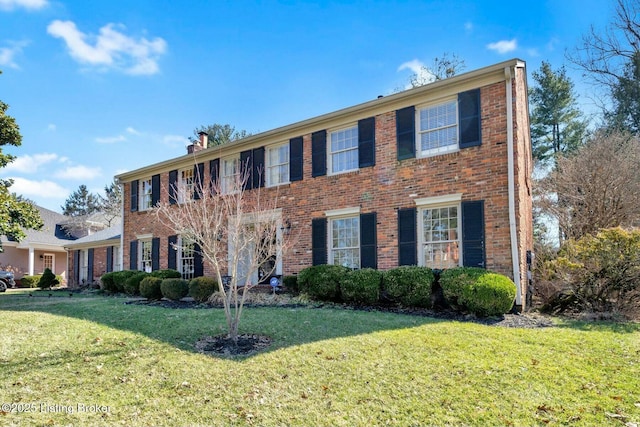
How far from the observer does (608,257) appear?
802cm

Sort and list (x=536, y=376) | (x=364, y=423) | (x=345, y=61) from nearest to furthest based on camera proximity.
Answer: (x=364, y=423) < (x=536, y=376) < (x=345, y=61)

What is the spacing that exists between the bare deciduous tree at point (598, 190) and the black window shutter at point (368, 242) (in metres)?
8.59

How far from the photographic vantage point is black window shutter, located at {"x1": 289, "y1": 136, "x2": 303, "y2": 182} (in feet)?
42.6

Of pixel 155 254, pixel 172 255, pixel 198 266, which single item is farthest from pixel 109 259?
pixel 198 266

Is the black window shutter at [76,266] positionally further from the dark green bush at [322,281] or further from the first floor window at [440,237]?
the first floor window at [440,237]

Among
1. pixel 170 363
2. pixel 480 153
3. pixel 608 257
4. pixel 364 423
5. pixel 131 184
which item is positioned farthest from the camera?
pixel 131 184

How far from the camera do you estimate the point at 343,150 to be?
12188 millimetres

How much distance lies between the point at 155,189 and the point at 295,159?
A: 7.50 metres

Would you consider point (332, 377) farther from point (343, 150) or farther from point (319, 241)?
point (343, 150)

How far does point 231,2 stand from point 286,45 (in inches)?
92.1

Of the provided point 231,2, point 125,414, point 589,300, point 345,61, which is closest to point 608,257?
point 589,300

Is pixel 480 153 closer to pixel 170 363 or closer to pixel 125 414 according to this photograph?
pixel 170 363

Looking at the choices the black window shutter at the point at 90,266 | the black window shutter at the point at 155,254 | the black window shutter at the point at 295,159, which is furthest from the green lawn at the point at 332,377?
the black window shutter at the point at 90,266

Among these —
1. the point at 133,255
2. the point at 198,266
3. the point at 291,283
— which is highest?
the point at 133,255
